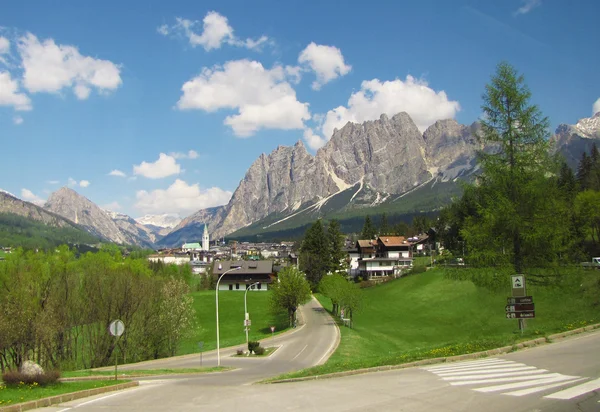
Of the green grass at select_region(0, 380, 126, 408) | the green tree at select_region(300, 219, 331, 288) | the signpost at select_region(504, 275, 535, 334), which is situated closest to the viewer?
the green grass at select_region(0, 380, 126, 408)

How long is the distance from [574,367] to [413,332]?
46160 mm

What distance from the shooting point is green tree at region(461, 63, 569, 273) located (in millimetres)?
29125

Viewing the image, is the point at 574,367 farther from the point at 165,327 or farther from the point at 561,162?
the point at 165,327

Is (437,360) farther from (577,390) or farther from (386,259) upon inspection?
(386,259)

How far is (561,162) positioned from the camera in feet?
97.2

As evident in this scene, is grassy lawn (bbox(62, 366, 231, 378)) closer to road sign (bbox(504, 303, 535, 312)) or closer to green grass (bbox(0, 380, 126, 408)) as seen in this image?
green grass (bbox(0, 380, 126, 408))

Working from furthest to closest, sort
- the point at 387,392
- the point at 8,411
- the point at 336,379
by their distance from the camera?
the point at 336,379 < the point at 8,411 < the point at 387,392

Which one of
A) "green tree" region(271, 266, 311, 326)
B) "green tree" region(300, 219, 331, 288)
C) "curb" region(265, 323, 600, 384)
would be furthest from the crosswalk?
"green tree" region(300, 219, 331, 288)

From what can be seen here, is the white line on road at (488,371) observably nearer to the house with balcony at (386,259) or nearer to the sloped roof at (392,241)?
the house with balcony at (386,259)

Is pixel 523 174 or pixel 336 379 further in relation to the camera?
pixel 523 174

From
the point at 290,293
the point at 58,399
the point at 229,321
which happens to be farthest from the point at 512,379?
the point at 229,321

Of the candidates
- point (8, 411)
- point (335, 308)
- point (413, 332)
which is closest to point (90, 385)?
point (8, 411)

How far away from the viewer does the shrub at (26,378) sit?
19.2 meters

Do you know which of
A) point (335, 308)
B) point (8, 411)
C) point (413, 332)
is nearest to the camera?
point (8, 411)
